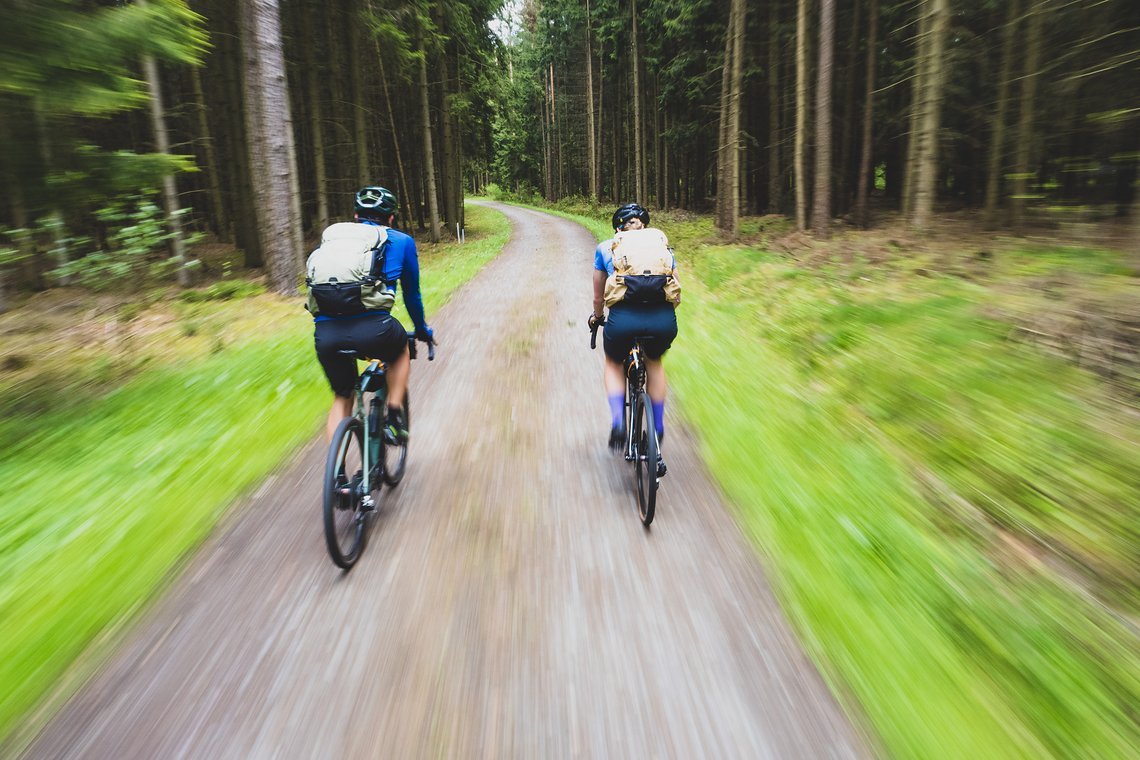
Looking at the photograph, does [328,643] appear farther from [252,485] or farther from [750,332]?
[750,332]

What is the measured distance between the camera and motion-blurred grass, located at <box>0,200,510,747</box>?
274 centimetres

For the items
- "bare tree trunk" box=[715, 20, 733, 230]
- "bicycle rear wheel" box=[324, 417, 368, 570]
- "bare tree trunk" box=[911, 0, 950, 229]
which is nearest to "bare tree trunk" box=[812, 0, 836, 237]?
"bare tree trunk" box=[911, 0, 950, 229]

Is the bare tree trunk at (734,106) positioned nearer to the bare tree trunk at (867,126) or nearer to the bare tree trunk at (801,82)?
the bare tree trunk at (801,82)

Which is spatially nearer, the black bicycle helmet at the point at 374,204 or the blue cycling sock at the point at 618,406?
the black bicycle helmet at the point at 374,204

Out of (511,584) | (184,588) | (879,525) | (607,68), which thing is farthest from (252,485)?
(607,68)

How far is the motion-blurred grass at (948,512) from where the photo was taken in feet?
7.34

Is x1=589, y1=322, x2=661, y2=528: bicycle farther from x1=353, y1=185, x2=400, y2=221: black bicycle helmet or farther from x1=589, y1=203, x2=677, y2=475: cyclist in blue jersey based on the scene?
x1=353, y1=185, x2=400, y2=221: black bicycle helmet

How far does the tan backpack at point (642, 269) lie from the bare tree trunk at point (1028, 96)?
11453 millimetres

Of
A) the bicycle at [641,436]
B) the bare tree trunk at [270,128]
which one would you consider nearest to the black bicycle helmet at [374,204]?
the bicycle at [641,436]

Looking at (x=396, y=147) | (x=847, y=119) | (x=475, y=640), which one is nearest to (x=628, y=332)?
(x=475, y=640)

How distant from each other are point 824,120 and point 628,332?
42.5ft

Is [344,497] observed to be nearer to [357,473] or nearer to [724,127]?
[357,473]

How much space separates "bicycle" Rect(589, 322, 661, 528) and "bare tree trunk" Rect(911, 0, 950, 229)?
10720mm

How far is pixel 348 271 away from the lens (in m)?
3.34
